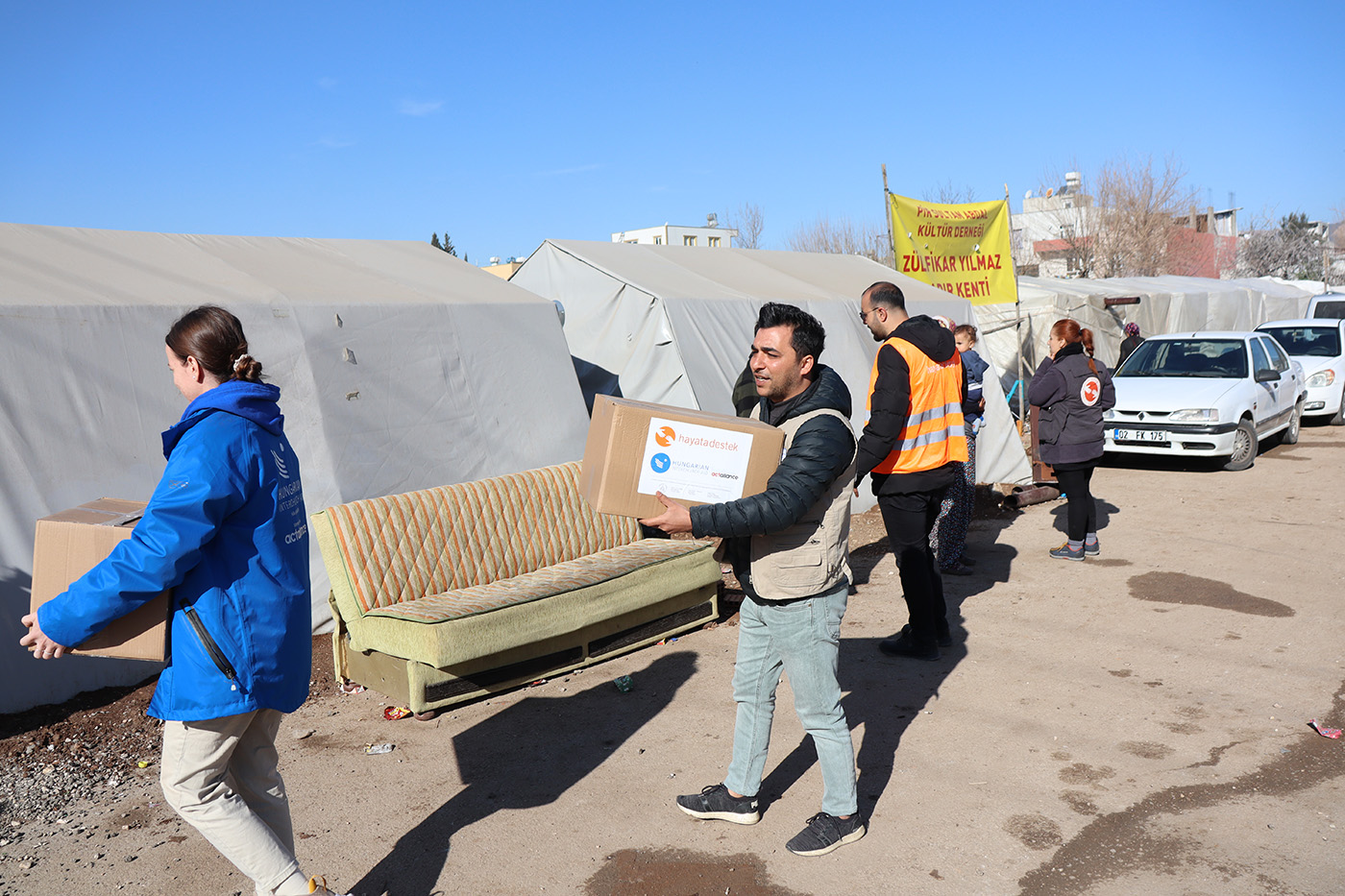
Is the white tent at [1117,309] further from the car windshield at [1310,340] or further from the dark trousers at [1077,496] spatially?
the dark trousers at [1077,496]

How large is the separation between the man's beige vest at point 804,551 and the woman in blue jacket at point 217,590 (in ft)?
4.96

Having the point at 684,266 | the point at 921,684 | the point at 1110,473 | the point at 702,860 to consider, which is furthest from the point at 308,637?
the point at 1110,473

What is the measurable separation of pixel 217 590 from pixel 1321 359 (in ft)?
56.8

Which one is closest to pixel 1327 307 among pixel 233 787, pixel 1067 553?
pixel 1067 553

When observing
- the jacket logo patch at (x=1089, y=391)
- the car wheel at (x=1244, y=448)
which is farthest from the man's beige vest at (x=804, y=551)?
the car wheel at (x=1244, y=448)

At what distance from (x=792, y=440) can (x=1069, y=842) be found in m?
1.86

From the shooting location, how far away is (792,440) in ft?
10.6

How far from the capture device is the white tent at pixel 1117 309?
56.7 ft

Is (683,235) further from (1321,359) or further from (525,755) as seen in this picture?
(525,755)

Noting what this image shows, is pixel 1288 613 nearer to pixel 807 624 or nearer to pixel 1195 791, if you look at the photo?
pixel 1195 791

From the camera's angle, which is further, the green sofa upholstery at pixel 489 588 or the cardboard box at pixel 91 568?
the green sofa upholstery at pixel 489 588

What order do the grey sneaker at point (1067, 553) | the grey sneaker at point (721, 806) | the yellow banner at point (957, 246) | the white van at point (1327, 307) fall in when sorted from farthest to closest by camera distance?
the white van at point (1327, 307) < the yellow banner at point (957, 246) < the grey sneaker at point (1067, 553) < the grey sneaker at point (721, 806)

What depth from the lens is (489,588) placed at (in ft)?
18.9

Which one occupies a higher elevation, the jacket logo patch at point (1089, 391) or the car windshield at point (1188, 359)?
the jacket logo patch at point (1089, 391)
